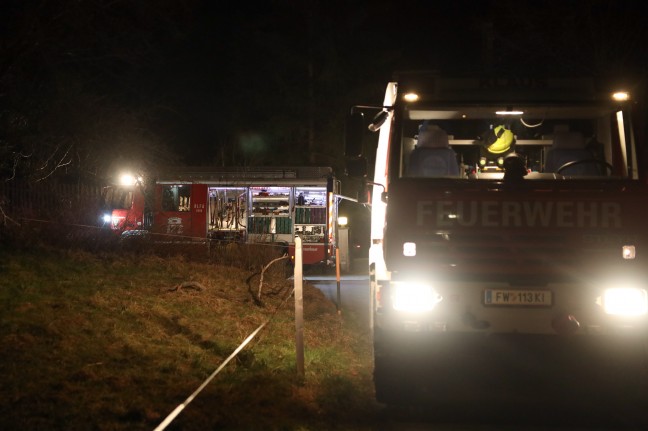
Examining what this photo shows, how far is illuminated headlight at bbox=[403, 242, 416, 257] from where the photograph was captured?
657 cm

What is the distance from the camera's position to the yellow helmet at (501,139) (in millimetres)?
7562

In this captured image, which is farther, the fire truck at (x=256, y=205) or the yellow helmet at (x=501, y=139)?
the fire truck at (x=256, y=205)

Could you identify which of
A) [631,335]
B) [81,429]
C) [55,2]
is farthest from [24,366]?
[55,2]

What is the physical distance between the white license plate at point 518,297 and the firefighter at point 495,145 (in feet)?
5.04

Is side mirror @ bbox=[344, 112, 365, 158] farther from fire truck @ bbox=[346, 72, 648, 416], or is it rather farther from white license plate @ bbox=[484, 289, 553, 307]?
white license plate @ bbox=[484, 289, 553, 307]

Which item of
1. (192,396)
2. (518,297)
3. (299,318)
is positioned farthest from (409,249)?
(192,396)

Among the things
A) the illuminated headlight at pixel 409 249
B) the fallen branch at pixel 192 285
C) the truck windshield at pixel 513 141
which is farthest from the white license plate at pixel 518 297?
the fallen branch at pixel 192 285

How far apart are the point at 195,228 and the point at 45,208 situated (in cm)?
854

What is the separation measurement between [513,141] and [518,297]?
1.88 metres

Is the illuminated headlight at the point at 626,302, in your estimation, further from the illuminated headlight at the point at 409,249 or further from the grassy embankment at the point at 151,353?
the grassy embankment at the point at 151,353

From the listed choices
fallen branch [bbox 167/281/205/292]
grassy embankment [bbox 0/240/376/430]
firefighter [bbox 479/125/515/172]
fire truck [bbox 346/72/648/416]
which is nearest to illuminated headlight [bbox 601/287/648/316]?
fire truck [bbox 346/72/648/416]

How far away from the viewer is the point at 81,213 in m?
13.4

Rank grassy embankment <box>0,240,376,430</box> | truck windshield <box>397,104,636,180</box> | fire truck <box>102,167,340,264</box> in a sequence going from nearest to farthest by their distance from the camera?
grassy embankment <box>0,240,376,430</box> → truck windshield <box>397,104,636,180</box> → fire truck <box>102,167,340,264</box>

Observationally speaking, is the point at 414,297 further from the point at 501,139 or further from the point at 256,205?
the point at 256,205
